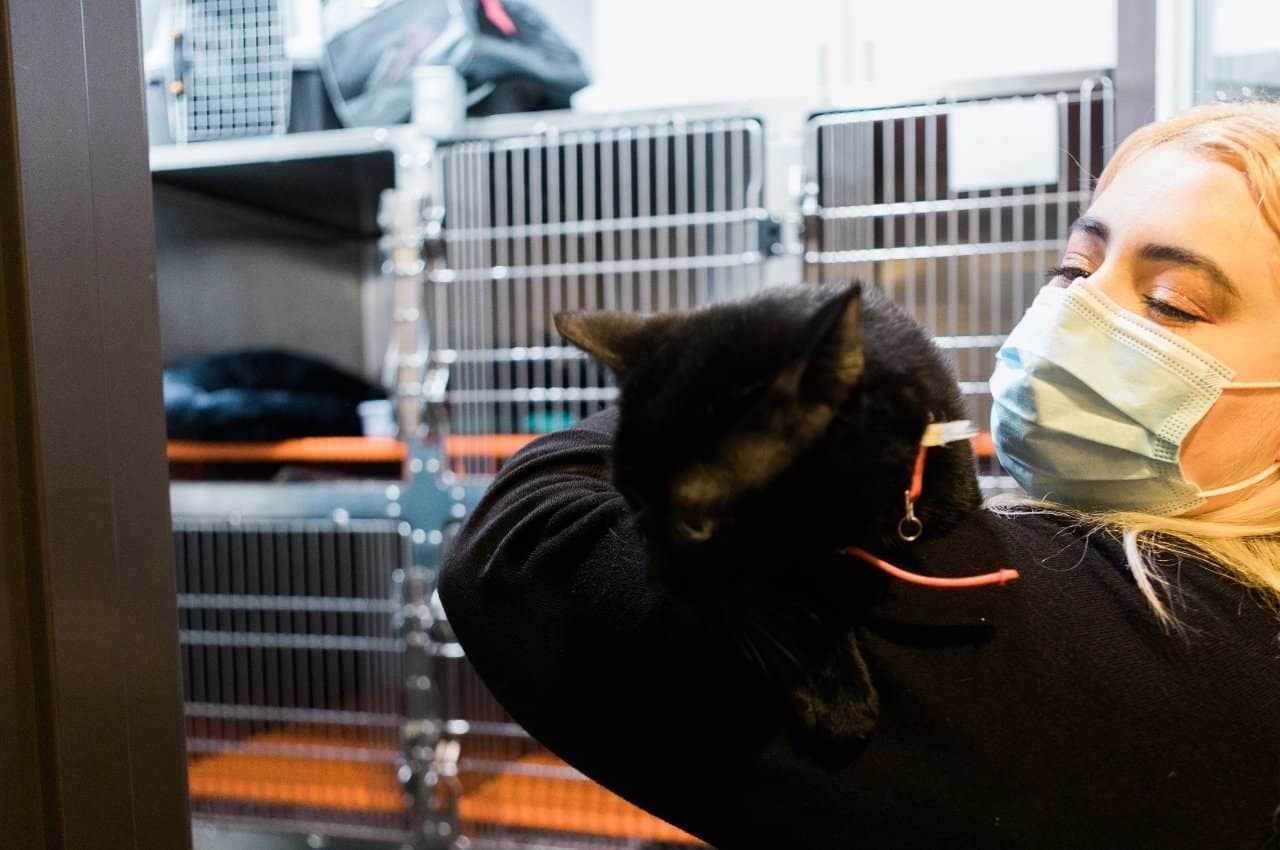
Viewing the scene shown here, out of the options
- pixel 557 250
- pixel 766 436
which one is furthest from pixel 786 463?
pixel 557 250

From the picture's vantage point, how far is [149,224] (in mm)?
432

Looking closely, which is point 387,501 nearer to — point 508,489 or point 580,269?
point 580,269

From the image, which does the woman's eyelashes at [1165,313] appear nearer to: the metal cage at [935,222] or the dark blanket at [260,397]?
the metal cage at [935,222]

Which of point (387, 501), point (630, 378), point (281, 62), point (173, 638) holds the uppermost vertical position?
point (281, 62)

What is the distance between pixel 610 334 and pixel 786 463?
139 millimetres

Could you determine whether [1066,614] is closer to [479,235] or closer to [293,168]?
[479,235]

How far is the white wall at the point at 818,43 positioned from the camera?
1375 mm

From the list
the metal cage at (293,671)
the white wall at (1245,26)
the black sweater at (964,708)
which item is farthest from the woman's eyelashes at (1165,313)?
the metal cage at (293,671)

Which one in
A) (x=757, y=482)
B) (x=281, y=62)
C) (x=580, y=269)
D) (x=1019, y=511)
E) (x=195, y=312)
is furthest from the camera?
(x=195, y=312)

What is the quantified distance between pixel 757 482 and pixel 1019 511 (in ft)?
0.99

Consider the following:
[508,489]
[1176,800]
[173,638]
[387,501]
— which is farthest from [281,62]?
[1176,800]

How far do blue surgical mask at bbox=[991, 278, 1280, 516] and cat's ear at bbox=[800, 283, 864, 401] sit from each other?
0.24 meters

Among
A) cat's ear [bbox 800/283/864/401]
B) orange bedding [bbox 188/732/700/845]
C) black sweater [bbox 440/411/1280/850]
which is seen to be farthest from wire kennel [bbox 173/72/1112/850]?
cat's ear [bbox 800/283/864/401]

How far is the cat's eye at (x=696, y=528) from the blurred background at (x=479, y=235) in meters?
0.83
